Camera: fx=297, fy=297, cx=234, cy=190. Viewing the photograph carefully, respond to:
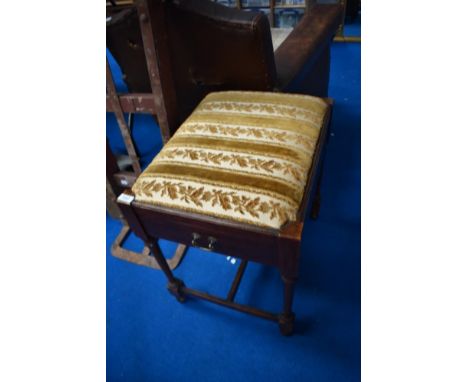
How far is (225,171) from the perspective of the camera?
76 cm

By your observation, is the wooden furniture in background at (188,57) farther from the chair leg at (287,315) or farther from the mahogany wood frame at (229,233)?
the chair leg at (287,315)

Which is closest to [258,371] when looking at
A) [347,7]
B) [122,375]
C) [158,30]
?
[122,375]

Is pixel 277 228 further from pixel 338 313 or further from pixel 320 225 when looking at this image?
pixel 320 225

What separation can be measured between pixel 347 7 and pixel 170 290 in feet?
11.3

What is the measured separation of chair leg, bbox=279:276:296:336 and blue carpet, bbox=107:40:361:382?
7 cm

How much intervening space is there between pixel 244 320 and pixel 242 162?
2.42 ft

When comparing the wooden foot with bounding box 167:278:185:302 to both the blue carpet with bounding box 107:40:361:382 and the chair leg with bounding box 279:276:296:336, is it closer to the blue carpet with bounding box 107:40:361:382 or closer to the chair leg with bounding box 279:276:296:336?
the blue carpet with bounding box 107:40:361:382

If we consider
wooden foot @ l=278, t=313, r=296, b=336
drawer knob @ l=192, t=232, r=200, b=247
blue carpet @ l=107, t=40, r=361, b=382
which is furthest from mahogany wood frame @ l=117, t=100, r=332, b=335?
blue carpet @ l=107, t=40, r=361, b=382

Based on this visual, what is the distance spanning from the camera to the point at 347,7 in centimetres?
322

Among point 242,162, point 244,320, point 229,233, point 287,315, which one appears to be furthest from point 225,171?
point 244,320

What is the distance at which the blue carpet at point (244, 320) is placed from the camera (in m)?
1.08

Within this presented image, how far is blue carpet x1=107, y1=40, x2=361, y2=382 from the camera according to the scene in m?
1.08

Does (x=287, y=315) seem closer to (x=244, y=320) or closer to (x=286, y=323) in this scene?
(x=286, y=323)

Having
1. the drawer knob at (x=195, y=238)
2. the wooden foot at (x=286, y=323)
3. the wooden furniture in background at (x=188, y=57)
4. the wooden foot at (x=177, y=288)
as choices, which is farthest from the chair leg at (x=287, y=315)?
the wooden furniture in background at (x=188, y=57)
